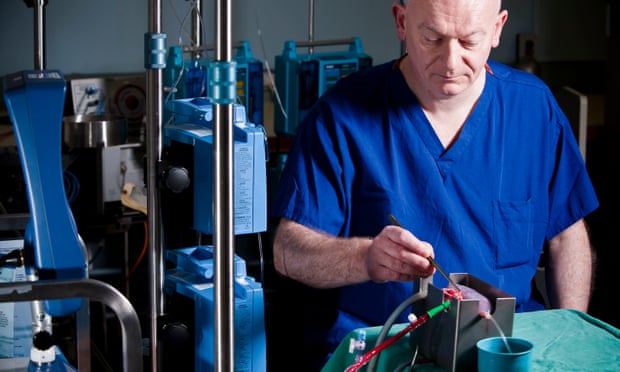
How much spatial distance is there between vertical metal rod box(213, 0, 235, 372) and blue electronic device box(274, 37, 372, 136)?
2408 millimetres

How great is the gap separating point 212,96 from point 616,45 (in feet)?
9.90

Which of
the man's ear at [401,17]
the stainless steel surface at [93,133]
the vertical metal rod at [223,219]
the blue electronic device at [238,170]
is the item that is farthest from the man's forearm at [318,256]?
the stainless steel surface at [93,133]

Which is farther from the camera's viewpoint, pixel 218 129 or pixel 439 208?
pixel 439 208

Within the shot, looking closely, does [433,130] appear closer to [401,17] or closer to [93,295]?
[401,17]

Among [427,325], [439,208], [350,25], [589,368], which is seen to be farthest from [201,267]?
[350,25]

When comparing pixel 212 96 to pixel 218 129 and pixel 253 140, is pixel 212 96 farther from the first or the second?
pixel 253 140

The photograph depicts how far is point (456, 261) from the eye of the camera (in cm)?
182

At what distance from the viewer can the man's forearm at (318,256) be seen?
1.69 m

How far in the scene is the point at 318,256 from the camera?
1761 millimetres

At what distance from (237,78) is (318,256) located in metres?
1.37

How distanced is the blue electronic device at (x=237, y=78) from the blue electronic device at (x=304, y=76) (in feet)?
0.38

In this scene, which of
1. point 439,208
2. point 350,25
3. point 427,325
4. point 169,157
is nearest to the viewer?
point 427,325

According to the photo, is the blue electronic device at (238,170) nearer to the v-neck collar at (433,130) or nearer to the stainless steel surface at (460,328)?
the v-neck collar at (433,130)

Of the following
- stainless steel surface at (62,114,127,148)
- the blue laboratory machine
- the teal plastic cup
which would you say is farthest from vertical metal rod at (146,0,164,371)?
stainless steel surface at (62,114,127,148)
